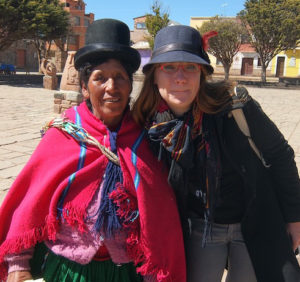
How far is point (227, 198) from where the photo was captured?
1.63 metres

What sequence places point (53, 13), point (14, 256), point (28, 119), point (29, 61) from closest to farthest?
point (14, 256) → point (28, 119) → point (53, 13) → point (29, 61)

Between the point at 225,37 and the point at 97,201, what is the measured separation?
28040mm

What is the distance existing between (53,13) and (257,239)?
22510 millimetres

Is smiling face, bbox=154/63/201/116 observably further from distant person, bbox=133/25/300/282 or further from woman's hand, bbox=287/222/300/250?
woman's hand, bbox=287/222/300/250

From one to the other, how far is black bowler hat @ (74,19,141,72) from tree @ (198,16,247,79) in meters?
26.3

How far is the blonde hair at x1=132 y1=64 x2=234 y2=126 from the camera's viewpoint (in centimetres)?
155

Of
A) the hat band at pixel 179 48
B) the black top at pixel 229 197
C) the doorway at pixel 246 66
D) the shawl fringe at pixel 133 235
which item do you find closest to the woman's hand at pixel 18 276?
the shawl fringe at pixel 133 235

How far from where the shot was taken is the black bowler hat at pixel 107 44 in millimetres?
1529

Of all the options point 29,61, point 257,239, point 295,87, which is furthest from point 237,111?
point 29,61

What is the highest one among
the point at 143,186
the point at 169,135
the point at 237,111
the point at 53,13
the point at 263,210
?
the point at 53,13

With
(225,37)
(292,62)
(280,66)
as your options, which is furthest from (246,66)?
(225,37)

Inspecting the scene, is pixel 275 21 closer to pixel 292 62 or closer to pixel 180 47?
pixel 292 62

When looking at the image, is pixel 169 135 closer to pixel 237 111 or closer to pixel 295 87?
pixel 237 111

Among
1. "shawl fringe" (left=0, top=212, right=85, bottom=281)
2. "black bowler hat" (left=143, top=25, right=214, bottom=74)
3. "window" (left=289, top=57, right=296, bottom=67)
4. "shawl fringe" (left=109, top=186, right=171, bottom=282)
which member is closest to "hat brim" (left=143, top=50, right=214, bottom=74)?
"black bowler hat" (left=143, top=25, right=214, bottom=74)
